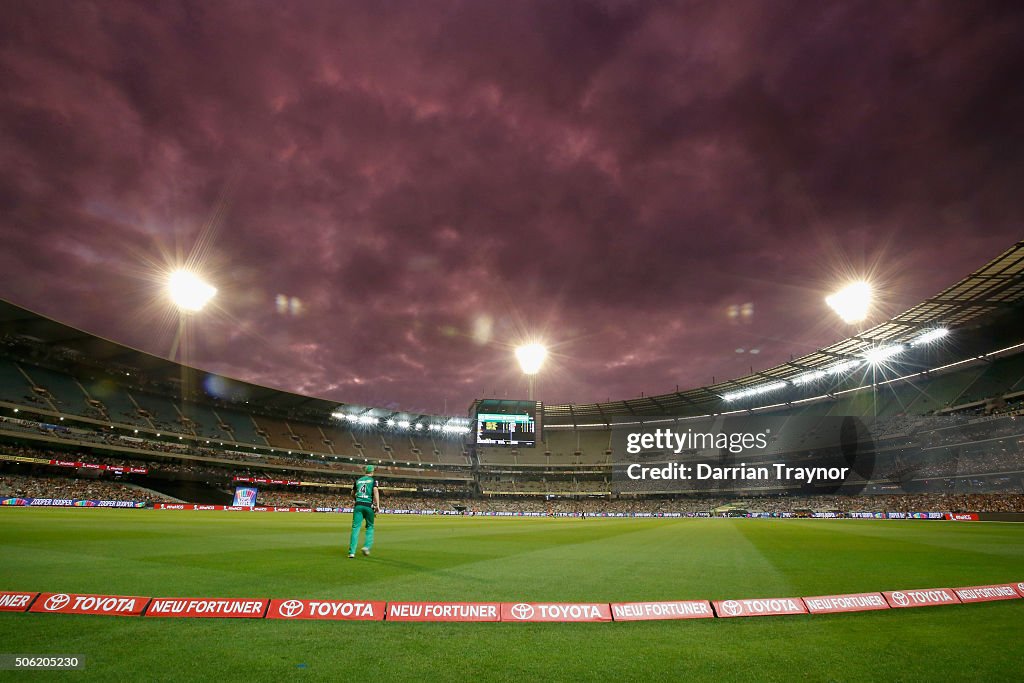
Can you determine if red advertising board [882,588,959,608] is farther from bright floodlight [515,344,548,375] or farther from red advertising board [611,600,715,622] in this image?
bright floodlight [515,344,548,375]

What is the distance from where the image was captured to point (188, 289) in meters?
48.8

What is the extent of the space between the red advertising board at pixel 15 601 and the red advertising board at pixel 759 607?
27.0ft

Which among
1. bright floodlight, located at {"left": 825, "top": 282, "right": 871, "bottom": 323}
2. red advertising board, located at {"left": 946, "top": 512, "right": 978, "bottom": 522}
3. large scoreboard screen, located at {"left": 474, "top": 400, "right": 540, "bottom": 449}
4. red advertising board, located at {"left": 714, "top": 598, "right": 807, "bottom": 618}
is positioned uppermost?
bright floodlight, located at {"left": 825, "top": 282, "right": 871, "bottom": 323}

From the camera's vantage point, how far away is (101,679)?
352 centimetres

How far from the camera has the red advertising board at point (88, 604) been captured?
5.43m

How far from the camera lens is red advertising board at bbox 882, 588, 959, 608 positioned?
21.3ft

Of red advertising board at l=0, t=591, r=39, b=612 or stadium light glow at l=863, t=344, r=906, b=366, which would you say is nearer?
red advertising board at l=0, t=591, r=39, b=612

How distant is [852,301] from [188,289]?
65.2m

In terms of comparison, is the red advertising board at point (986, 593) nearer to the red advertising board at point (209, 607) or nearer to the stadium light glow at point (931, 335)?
the red advertising board at point (209, 607)

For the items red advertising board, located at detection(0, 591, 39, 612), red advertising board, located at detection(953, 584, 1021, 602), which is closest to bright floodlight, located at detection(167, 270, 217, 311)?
red advertising board, located at detection(0, 591, 39, 612)

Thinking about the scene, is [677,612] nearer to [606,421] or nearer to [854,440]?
[854,440]

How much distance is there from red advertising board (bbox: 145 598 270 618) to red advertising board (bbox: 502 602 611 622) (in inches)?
117
